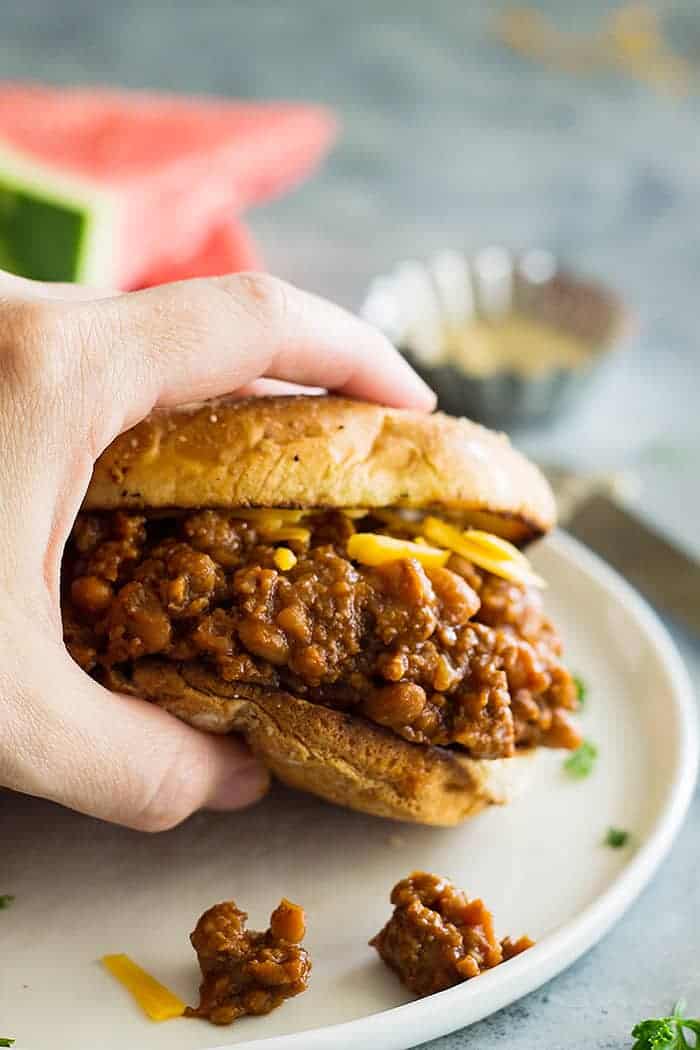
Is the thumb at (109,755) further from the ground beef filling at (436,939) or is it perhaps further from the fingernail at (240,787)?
the ground beef filling at (436,939)

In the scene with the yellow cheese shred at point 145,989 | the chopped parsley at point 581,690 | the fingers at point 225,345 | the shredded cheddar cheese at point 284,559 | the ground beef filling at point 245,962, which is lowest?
the yellow cheese shred at point 145,989

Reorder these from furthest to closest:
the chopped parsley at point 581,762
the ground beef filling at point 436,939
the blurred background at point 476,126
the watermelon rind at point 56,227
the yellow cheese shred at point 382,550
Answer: the blurred background at point 476,126
the watermelon rind at point 56,227
the chopped parsley at point 581,762
the yellow cheese shred at point 382,550
the ground beef filling at point 436,939

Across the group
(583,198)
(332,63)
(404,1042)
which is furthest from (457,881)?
(332,63)

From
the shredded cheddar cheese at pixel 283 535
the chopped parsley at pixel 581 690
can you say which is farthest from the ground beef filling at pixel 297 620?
the chopped parsley at pixel 581 690

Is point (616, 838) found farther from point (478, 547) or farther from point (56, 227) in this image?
point (56, 227)

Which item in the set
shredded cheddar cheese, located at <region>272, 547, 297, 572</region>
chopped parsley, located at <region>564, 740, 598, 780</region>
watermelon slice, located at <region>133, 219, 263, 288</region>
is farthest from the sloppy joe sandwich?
watermelon slice, located at <region>133, 219, 263, 288</region>
